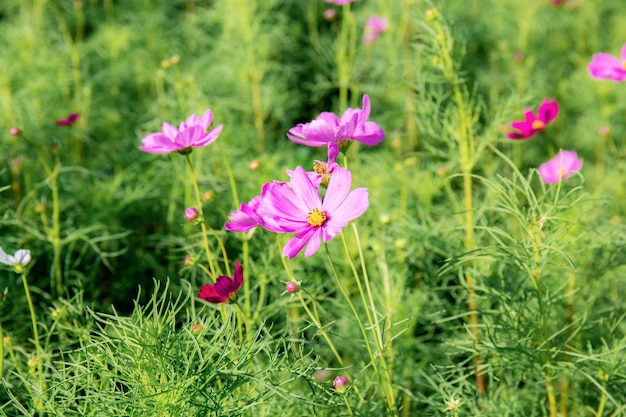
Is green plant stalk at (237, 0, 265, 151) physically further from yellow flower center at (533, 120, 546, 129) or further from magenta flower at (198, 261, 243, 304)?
magenta flower at (198, 261, 243, 304)

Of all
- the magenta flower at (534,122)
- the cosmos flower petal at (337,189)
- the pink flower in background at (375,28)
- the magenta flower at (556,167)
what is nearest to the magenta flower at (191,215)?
the cosmos flower petal at (337,189)

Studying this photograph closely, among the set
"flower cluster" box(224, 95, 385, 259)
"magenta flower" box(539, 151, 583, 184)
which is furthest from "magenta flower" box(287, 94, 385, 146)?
"magenta flower" box(539, 151, 583, 184)

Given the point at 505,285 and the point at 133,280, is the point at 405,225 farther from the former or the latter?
the point at 133,280

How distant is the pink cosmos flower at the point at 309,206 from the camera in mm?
806

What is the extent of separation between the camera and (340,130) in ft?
2.82

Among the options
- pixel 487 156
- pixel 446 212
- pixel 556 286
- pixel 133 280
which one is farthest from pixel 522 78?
pixel 133 280

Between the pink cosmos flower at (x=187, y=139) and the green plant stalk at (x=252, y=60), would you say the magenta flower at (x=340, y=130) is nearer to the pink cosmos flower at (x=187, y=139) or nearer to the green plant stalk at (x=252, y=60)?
the pink cosmos flower at (x=187, y=139)

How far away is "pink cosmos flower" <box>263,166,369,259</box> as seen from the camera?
81 centimetres

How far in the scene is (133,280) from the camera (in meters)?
1.55

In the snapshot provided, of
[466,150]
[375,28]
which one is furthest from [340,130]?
[375,28]

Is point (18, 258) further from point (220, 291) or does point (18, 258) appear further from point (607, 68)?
point (607, 68)

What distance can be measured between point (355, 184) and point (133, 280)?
61 cm

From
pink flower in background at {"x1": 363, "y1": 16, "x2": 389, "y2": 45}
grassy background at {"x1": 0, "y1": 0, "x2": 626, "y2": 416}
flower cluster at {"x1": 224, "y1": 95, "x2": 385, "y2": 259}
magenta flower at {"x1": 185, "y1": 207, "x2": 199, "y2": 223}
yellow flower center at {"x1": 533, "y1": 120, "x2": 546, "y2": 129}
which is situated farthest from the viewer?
pink flower in background at {"x1": 363, "y1": 16, "x2": 389, "y2": 45}

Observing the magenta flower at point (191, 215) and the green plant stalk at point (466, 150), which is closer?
the magenta flower at point (191, 215)
